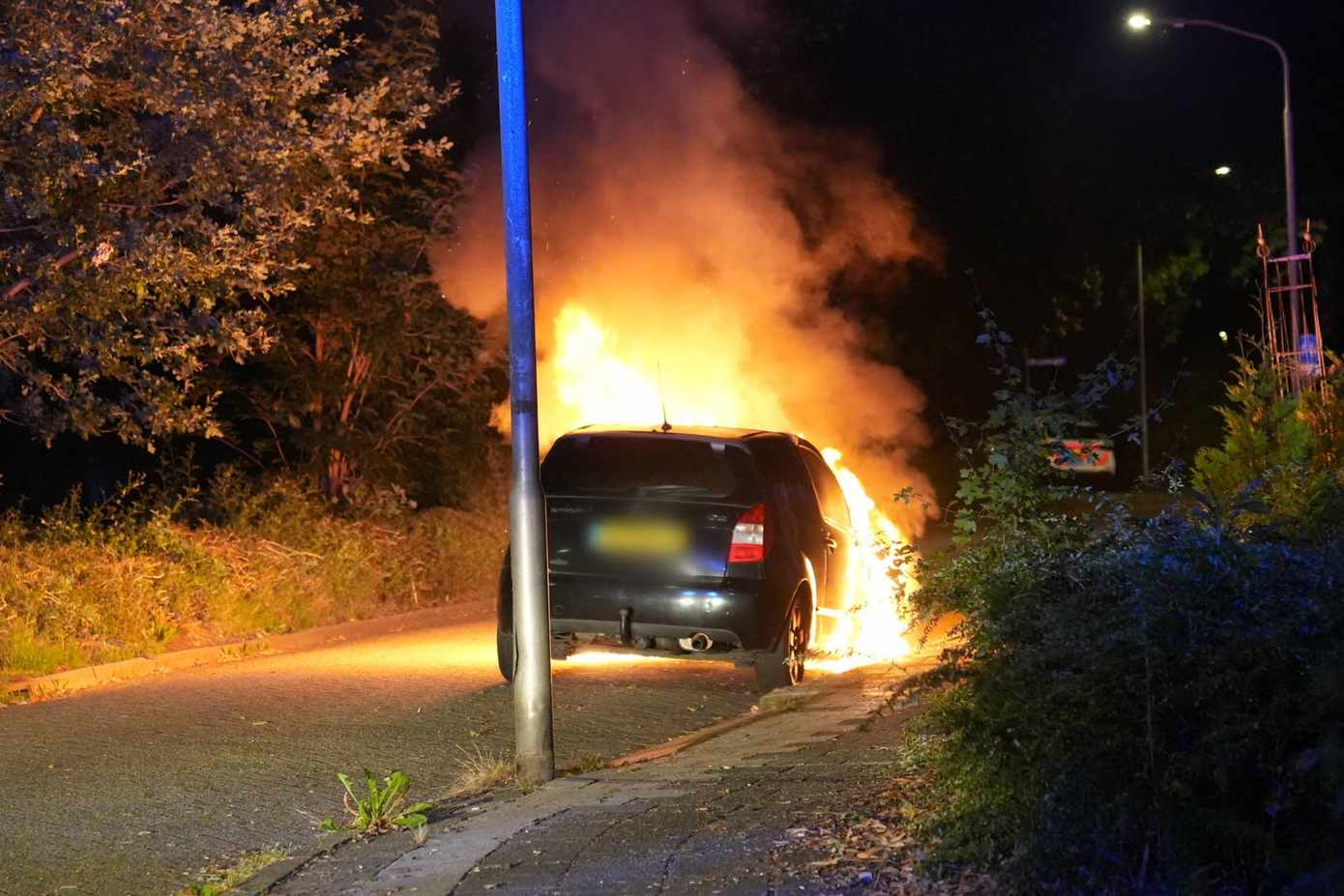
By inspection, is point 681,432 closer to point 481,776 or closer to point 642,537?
point 642,537

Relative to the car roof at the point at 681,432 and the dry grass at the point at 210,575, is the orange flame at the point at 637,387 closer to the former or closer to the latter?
the dry grass at the point at 210,575

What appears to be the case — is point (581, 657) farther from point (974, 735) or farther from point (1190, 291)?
point (1190, 291)

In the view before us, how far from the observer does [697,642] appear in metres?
10.3

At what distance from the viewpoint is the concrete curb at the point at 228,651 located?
11.4m

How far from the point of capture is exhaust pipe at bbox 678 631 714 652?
10.3 m

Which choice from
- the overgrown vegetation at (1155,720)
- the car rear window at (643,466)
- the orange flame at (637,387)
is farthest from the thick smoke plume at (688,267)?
the overgrown vegetation at (1155,720)

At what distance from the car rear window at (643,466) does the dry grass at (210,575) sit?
4.26m

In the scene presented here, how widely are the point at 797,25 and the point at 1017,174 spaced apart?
177 inches

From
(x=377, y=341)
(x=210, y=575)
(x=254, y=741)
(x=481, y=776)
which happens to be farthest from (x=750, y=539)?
(x=377, y=341)

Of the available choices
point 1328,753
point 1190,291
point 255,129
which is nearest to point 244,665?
point 255,129

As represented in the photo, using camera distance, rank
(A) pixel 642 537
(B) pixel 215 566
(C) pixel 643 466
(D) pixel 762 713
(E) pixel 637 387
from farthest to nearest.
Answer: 1. (E) pixel 637 387
2. (B) pixel 215 566
3. (C) pixel 643 466
4. (A) pixel 642 537
5. (D) pixel 762 713

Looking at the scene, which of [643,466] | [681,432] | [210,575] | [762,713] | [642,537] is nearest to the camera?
[762,713]

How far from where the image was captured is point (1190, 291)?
3259 centimetres

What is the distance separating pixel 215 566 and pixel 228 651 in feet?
4.06
